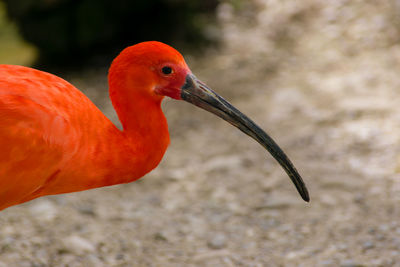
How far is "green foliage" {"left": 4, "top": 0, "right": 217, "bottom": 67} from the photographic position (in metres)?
6.46

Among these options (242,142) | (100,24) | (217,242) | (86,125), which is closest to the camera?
(86,125)

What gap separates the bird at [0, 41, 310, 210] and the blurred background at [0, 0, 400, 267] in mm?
957

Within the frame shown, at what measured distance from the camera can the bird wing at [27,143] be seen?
2.50 m

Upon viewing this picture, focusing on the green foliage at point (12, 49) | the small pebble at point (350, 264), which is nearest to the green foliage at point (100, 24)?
the green foliage at point (12, 49)

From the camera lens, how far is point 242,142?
17.0ft

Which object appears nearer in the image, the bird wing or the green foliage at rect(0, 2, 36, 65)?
the bird wing

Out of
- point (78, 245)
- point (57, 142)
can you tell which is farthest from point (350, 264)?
point (57, 142)

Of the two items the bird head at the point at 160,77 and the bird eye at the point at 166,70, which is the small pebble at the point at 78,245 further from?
the bird eye at the point at 166,70

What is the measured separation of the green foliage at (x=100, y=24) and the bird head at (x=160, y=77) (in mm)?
3862

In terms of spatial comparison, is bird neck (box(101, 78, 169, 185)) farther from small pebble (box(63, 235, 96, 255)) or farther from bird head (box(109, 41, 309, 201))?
small pebble (box(63, 235, 96, 255))

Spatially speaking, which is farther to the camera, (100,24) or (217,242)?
(100,24)

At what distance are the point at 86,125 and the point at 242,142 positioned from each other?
2.69 meters

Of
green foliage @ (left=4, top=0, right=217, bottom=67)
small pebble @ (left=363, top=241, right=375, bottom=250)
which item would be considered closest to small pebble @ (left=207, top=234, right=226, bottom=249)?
small pebble @ (left=363, top=241, right=375, bottom=250)

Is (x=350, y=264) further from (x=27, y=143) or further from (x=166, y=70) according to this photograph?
(x=27, y=143)
